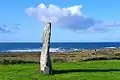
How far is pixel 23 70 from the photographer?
133 ft

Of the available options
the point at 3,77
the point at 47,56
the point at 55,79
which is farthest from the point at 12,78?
the point at 47,56

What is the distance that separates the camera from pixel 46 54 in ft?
129

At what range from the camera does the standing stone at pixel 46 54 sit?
38.4 m

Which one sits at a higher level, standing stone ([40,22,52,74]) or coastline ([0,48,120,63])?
standing stone ([40,22,52,74])

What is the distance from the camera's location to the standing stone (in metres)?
38.4

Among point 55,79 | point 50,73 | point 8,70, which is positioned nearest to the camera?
point 55,79

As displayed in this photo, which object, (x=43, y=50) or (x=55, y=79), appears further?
→ (x=43, y=50)

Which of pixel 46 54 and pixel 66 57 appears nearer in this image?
pixel 46 54

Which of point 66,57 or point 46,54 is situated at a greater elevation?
point 46,54

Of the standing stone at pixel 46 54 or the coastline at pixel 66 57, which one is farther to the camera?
the coastline at pixel 66 57

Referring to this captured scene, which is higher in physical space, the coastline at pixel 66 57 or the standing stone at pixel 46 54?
the standing stone at pixel 46 54

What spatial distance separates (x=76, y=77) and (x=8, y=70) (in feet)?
31.7

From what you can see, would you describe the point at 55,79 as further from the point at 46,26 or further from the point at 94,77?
the point at 46,26

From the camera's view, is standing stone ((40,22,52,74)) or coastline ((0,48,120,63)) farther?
coastline ((0,48,120,63))
